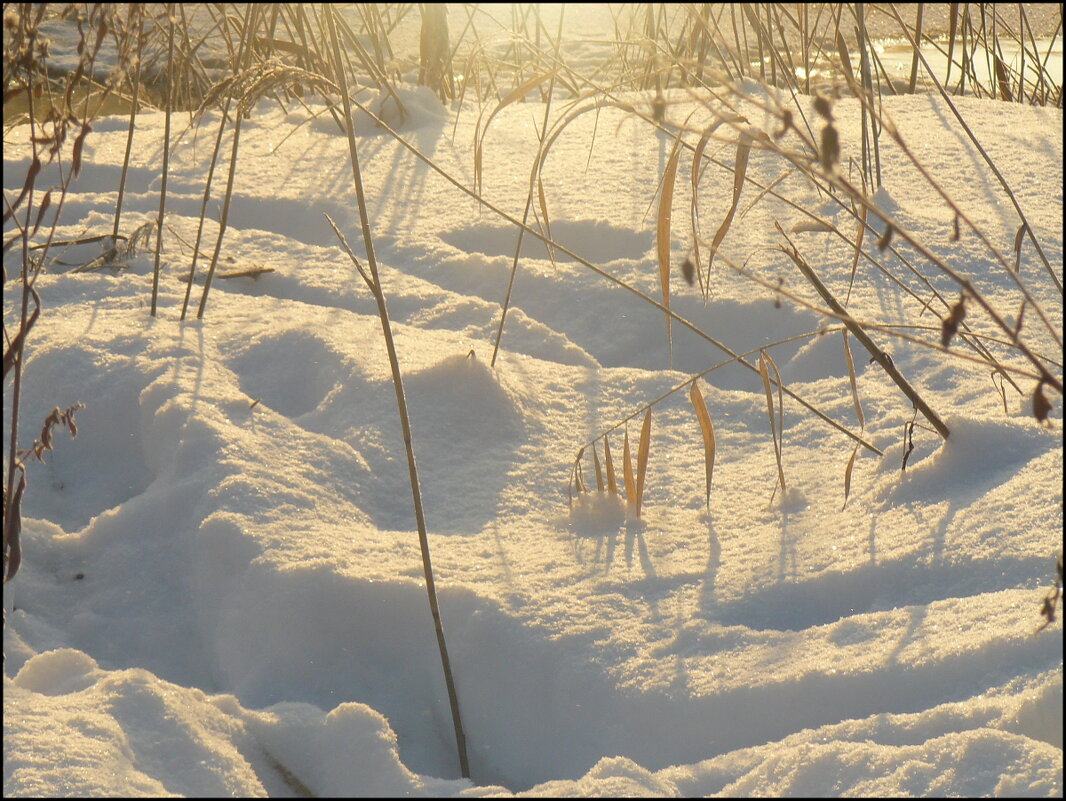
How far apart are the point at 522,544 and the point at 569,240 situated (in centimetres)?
95

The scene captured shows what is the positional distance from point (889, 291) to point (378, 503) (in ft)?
3.14

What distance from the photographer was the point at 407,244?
78.4 inches

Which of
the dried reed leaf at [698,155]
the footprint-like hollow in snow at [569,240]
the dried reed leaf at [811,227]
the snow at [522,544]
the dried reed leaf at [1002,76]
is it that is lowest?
the snow at [522,544]

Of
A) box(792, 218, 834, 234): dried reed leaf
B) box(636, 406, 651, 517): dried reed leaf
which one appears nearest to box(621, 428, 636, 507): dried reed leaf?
box(636, 406, 651, 517): dried reed leaf

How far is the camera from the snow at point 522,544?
790mm

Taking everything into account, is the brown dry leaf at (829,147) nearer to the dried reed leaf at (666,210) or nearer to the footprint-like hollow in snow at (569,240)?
the dried reed leaf at (666,210)

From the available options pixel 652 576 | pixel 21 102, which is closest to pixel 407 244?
pixel 652 576

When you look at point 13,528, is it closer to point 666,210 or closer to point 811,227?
point 666,210

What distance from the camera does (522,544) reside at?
117 cm

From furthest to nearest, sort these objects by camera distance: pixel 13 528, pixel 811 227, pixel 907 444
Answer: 1. pixel 811 227
2. pixel 907 444
3. pixel 13 528

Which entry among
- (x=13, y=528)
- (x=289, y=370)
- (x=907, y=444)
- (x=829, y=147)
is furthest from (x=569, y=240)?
(x=829, y=147)

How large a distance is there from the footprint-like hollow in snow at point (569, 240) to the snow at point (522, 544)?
0.04ft

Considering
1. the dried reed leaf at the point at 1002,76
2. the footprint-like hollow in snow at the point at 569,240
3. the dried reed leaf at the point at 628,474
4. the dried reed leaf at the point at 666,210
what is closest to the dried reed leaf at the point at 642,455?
the dried reed leaf at the point at 628,474

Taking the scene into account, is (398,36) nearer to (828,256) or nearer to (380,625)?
(828,256)
